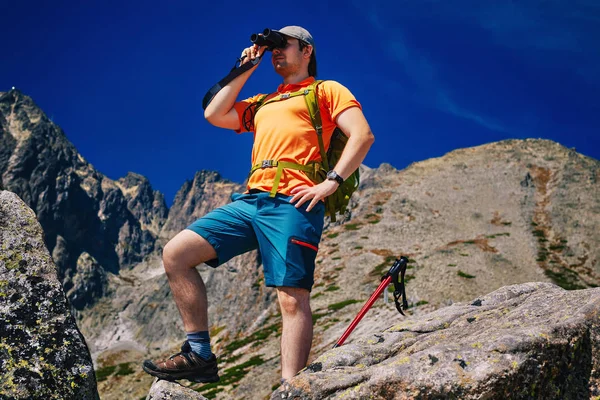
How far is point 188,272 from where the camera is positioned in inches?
266

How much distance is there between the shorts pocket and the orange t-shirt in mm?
746

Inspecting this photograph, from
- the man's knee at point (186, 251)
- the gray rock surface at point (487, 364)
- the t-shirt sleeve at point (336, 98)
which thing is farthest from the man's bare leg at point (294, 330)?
the t-shirt sleeve at point (336, 98)

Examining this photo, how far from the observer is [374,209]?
3049 inches

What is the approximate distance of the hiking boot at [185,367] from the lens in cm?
643

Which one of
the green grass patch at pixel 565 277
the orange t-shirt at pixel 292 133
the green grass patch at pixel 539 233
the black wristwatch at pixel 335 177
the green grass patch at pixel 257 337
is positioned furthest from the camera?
the green grass patch at pixel 539 233

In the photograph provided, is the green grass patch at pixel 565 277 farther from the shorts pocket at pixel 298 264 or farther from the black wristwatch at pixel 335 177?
the shorts pocket at pixel 298 264

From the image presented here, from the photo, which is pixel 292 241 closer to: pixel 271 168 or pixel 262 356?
pixel 271 168

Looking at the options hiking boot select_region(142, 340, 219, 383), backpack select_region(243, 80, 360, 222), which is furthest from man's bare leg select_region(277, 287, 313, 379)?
backpack select_region(243, 80, 360, 222)

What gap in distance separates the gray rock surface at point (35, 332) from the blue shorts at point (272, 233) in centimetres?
187

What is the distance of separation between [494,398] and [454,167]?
10829 cm

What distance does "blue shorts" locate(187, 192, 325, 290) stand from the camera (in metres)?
6.40

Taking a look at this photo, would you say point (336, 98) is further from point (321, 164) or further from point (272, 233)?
point (272, 233)

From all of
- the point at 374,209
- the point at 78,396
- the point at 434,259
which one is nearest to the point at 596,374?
the point at 78,396

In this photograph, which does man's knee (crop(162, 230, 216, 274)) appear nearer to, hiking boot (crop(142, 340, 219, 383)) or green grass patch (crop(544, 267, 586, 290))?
hiking boot (crop(142, 340, 219, 383))
